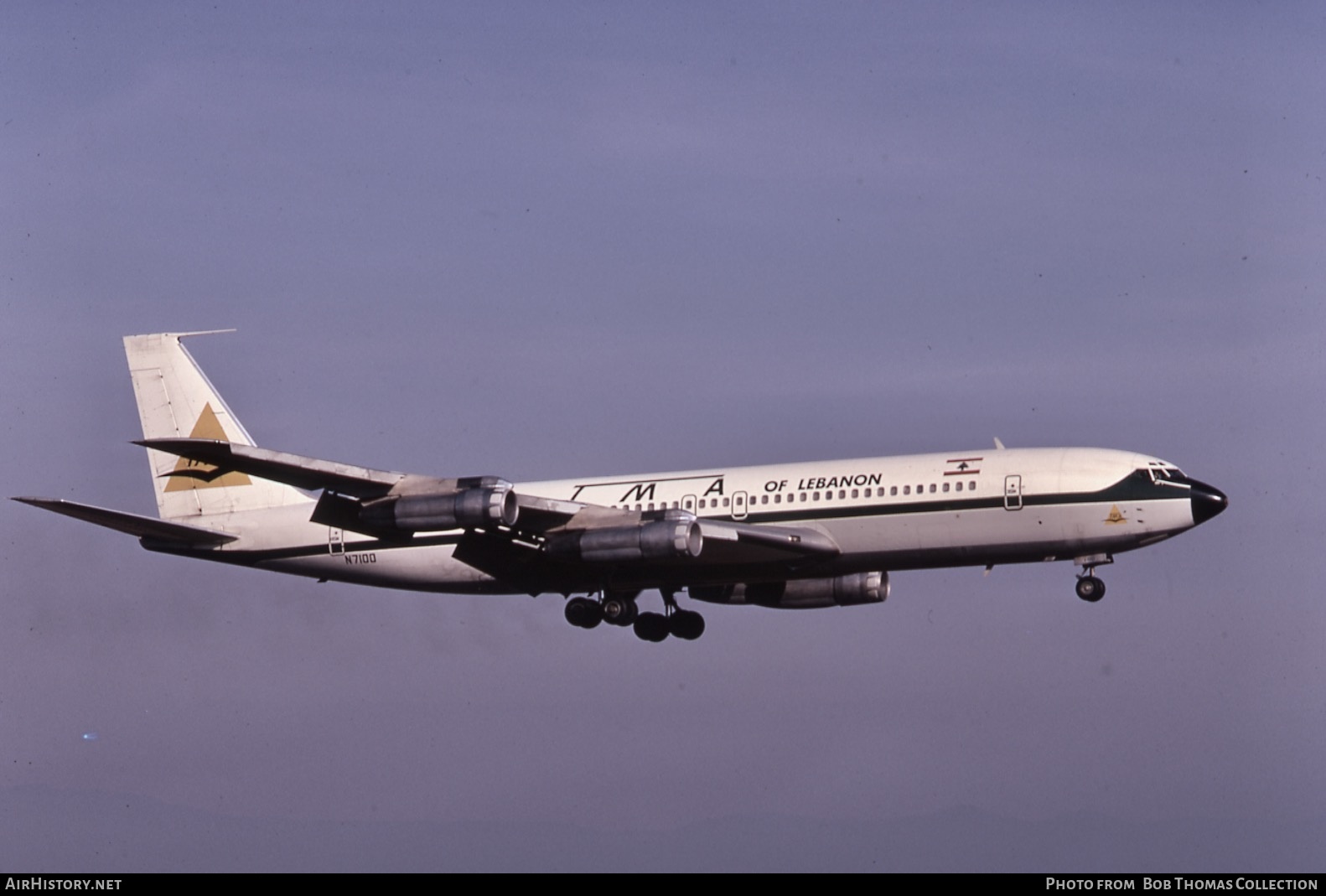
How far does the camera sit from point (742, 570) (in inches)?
2697

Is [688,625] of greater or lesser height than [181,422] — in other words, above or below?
below

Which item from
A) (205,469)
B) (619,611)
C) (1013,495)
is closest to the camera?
(1013,495)

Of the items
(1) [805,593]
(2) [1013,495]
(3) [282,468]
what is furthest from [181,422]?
(2) [1013,495]

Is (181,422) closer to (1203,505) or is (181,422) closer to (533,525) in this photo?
(533,525)

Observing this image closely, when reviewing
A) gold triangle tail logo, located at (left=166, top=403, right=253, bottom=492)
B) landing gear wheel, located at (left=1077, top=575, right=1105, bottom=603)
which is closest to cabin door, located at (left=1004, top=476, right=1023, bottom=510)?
landing gear wheel, located at (left=1077, top=575, right=1105, bottom=603)

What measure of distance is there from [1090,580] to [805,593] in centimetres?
1169

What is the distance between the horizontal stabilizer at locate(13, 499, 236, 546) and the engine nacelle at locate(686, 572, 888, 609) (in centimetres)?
1767

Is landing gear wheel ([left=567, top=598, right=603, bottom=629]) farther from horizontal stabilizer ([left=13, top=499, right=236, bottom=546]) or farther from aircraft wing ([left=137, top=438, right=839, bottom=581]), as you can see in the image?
horizontal stabilizer ([left=13, top=499, right=236, bottom=546])

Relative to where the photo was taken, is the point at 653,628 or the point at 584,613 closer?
the point at 584,613

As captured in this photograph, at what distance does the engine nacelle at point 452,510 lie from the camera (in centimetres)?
6412

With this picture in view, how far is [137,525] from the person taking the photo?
2773 inches

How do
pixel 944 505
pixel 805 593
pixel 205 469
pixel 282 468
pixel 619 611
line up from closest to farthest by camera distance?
1. pixel 282 468
2. pixel 944 505
3. pixel 619 611
4. pixel 805 593
5. pixel 205 469
